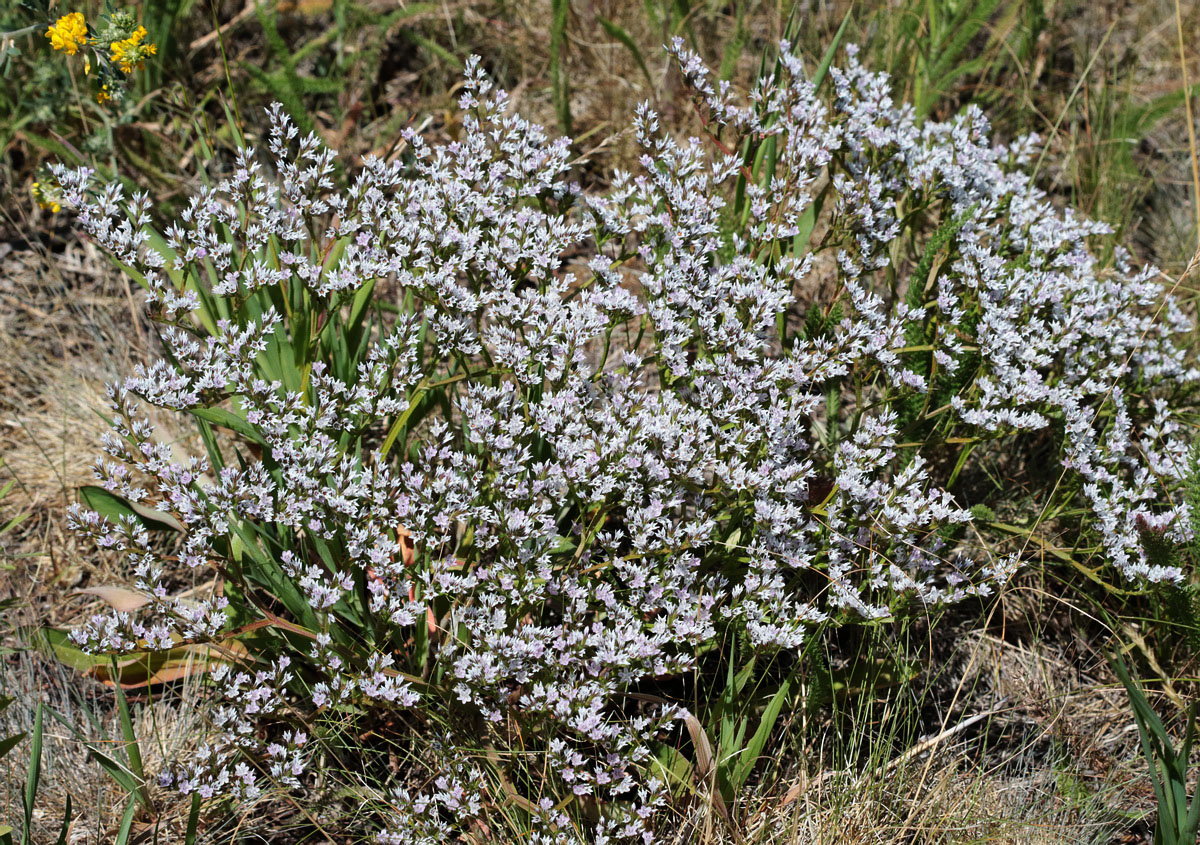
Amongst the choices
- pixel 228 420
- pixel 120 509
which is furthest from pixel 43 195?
pixel 228 420

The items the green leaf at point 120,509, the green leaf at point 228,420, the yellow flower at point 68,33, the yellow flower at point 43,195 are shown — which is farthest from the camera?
the yellow flower at point 43,195

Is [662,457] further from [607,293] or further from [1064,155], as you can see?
[1064,155]

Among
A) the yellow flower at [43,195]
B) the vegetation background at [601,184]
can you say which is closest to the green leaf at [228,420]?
the vegetation background at [601,184]

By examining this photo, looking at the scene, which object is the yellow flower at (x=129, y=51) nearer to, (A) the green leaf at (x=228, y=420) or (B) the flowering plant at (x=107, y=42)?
(B) the flowering plant at (x=107, y=42)

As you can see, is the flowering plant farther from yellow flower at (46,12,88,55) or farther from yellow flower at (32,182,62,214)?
yellow flower at (32,182,62,214)

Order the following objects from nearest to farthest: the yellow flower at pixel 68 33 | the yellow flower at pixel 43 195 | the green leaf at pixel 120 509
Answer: the yellow flower at pixel 68 33, the green leaf at pixel 120 509, the yellow flower at pixel 43 195

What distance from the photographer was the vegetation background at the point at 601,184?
249 cm

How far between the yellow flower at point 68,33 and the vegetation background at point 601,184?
10 cm

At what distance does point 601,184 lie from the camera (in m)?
4.43

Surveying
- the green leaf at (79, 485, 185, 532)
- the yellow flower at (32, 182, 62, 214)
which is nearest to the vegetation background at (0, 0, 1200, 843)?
the yellow flower at (32, 182, 62, 214)

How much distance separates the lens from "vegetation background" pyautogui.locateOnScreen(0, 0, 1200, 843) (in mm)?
2494

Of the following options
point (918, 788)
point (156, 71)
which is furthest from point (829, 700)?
point (156, 71)

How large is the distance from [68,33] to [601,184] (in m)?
2.41

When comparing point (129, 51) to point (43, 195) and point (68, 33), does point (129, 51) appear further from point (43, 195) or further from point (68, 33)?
point (43, 195)
